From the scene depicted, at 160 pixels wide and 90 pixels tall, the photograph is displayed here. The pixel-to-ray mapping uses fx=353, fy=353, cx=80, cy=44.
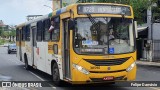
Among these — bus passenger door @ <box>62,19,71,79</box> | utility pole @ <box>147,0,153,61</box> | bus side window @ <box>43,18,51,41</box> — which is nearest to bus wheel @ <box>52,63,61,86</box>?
bus passenger door @ <box>62,19,71,79</box>

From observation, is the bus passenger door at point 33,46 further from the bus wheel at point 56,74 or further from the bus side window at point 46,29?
the bus wheel at point 56,74

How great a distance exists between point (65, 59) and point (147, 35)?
960 inches

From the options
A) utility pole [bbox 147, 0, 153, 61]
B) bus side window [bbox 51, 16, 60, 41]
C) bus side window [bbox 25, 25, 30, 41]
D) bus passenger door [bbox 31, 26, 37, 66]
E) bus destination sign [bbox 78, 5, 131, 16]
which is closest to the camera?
bus destination sign [bbox 78, 5, 131, 16]

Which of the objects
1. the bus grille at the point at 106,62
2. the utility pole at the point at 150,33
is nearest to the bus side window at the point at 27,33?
the bus grille at the point at 106,62

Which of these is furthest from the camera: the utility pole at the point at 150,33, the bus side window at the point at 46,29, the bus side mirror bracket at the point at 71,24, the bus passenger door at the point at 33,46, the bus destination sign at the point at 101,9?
the utility pole at the point at 150,33

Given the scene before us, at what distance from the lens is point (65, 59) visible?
12.5 meters

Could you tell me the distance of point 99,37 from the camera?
11.6m

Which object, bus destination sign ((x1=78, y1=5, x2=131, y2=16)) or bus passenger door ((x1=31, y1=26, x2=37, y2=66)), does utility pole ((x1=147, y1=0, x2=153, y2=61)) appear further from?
bus destination sign ((x1=78, y1=5, x2=131, y2=16))

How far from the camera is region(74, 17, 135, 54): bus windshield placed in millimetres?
11484

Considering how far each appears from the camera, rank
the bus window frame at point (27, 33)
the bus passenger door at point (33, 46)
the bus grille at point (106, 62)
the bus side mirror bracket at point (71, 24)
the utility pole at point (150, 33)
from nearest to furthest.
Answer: the bus grille at point (106, 62) < the bus side mirror bracket at point (71, 24) < the bus passenger door at point (33, 46) < the bus window frame at point (27, 33) < the utility pole at point (150, 33)

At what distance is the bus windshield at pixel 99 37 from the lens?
11.5 meters

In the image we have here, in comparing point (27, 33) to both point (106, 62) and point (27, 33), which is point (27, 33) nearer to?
point (27, 33)

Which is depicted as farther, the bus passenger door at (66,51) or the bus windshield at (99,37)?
the bus passenger door at (66,51)

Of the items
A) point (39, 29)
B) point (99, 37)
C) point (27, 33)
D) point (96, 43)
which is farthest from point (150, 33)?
point (96, 43)
